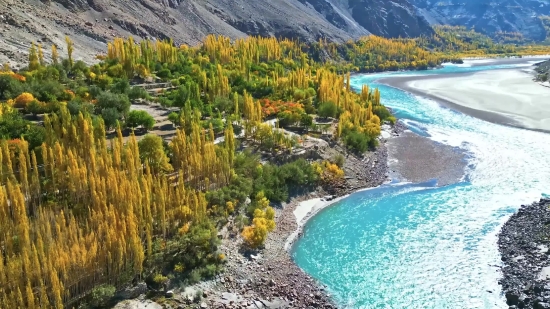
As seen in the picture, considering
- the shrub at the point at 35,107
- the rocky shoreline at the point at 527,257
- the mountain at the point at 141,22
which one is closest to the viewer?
the rocky shoreline at the point at 527,257

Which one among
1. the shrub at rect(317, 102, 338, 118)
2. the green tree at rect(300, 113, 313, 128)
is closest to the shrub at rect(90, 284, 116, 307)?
the green tree at rect(300, 113, 313, 128)

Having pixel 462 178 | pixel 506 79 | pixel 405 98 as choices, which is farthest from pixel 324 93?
pixel 506 79

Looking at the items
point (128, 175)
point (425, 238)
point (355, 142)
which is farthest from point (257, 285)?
point (355, 142)

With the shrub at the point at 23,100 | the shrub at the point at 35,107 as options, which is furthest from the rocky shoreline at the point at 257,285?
the shrub at the point at 23,100

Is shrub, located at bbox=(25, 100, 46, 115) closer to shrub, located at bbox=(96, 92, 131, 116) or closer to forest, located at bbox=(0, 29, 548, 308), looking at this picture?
forest, located at bbox=(0, 29, 548, 308)

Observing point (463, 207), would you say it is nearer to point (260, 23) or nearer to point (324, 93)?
point (324, 93)

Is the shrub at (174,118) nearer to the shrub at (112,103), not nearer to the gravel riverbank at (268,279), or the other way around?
the shrub at (112,103)
